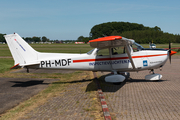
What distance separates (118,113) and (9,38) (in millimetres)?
7571

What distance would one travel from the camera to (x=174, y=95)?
6.63 metres

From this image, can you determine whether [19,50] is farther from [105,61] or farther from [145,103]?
[145,103]

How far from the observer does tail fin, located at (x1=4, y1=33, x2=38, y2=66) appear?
950 centimetres

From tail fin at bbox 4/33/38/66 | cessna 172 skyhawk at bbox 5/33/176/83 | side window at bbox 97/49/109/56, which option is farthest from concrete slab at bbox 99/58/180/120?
tail fin at bbox 4/33/38/66

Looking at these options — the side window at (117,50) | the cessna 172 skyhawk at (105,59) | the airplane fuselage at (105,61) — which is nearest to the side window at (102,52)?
the cessna 172 skyhawk at (105,59)

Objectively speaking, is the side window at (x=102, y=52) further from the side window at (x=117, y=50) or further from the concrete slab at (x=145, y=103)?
the concrete slab at (x=145, y=103)

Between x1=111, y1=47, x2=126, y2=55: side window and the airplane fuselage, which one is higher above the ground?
x1=111, y1=47, x2=126, y2=55: side window

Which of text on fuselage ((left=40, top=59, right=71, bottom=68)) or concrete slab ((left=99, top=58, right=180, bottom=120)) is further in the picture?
text on fuselage ((left=40, top=59, right=71, bottom=68))

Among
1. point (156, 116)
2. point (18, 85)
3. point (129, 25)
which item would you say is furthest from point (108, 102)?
point (129, 25)

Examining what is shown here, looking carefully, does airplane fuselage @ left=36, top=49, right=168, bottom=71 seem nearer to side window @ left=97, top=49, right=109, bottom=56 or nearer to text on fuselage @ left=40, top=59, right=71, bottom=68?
text on fuselage @ left=40, top=59, right=71, bottom=68

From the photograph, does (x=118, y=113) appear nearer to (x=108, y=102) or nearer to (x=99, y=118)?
(x=99, y=118)

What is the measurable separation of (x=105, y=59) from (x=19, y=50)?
483 cm

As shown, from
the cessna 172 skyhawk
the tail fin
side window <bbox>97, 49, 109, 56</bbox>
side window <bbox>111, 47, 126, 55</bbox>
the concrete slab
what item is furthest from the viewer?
the tail fin

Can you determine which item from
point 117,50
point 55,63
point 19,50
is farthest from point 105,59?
point 19,50
